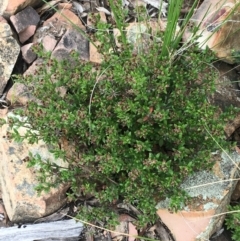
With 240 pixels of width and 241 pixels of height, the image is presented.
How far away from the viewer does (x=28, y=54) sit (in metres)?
3.80

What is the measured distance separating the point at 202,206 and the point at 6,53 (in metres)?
1.76

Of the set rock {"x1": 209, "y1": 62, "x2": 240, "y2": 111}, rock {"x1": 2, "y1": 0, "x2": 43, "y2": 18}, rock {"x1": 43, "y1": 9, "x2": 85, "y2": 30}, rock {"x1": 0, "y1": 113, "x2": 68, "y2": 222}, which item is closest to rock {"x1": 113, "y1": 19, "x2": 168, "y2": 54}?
A: rock {"x1": 43, "y1": 9, "x2": 85, "y2": 30}

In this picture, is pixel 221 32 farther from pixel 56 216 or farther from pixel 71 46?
pixel 56 216

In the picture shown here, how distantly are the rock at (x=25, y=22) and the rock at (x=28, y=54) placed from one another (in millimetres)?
84

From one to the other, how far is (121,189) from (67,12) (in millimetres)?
1476

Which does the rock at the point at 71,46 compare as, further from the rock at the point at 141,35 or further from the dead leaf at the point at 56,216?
the dead leaf at the point at 56,216

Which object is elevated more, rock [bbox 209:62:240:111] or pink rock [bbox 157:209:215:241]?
rock [bbox 209:62:240:111]

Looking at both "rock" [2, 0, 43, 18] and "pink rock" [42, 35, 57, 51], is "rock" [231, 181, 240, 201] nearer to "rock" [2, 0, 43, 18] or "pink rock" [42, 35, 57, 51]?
"pink rock" [42, 35, 57, 51]

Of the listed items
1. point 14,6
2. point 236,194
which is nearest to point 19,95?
point 14,6

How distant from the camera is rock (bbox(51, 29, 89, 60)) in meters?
3.79

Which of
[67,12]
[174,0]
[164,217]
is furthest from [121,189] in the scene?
[67,12]

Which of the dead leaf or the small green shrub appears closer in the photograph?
the small green shrub

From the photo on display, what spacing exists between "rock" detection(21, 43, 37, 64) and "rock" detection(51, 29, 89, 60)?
0.15 meters

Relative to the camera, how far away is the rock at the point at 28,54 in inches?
149
